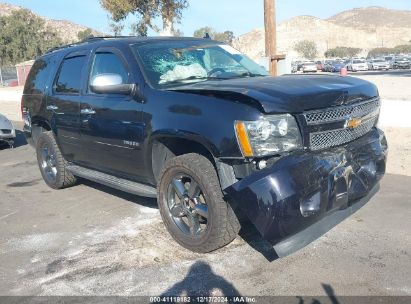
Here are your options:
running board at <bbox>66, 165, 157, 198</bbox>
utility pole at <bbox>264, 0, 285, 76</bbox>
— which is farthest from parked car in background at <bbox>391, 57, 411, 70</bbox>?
running board at <bbox>66, 165, 157, 198</bbox>

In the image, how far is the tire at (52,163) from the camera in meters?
6.46

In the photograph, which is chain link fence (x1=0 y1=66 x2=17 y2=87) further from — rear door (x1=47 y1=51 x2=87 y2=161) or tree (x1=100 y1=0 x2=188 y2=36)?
rear door (x1=47 y1=51 x2=87 y2=161)

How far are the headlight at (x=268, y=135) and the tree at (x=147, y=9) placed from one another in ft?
57.6

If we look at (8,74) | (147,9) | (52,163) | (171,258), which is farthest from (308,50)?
(171,258)

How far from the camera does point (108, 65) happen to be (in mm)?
5180

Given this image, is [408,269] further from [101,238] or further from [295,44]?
[295,44]

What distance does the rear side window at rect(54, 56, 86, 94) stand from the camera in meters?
5.67

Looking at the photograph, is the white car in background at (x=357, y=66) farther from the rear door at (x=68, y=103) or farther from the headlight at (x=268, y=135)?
the headlight at (x=268, y=135)

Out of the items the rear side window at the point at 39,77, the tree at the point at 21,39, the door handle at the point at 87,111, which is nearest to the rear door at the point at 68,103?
the door handle at the point at 87,111

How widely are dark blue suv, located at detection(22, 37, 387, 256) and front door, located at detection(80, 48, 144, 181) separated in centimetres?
2

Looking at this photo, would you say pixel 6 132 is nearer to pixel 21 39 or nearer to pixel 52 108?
pixel 52 108

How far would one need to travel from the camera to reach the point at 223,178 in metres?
3.77

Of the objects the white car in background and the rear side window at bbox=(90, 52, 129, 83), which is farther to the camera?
the white car in background

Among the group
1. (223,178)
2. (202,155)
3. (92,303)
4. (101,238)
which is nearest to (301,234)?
(223,178)
